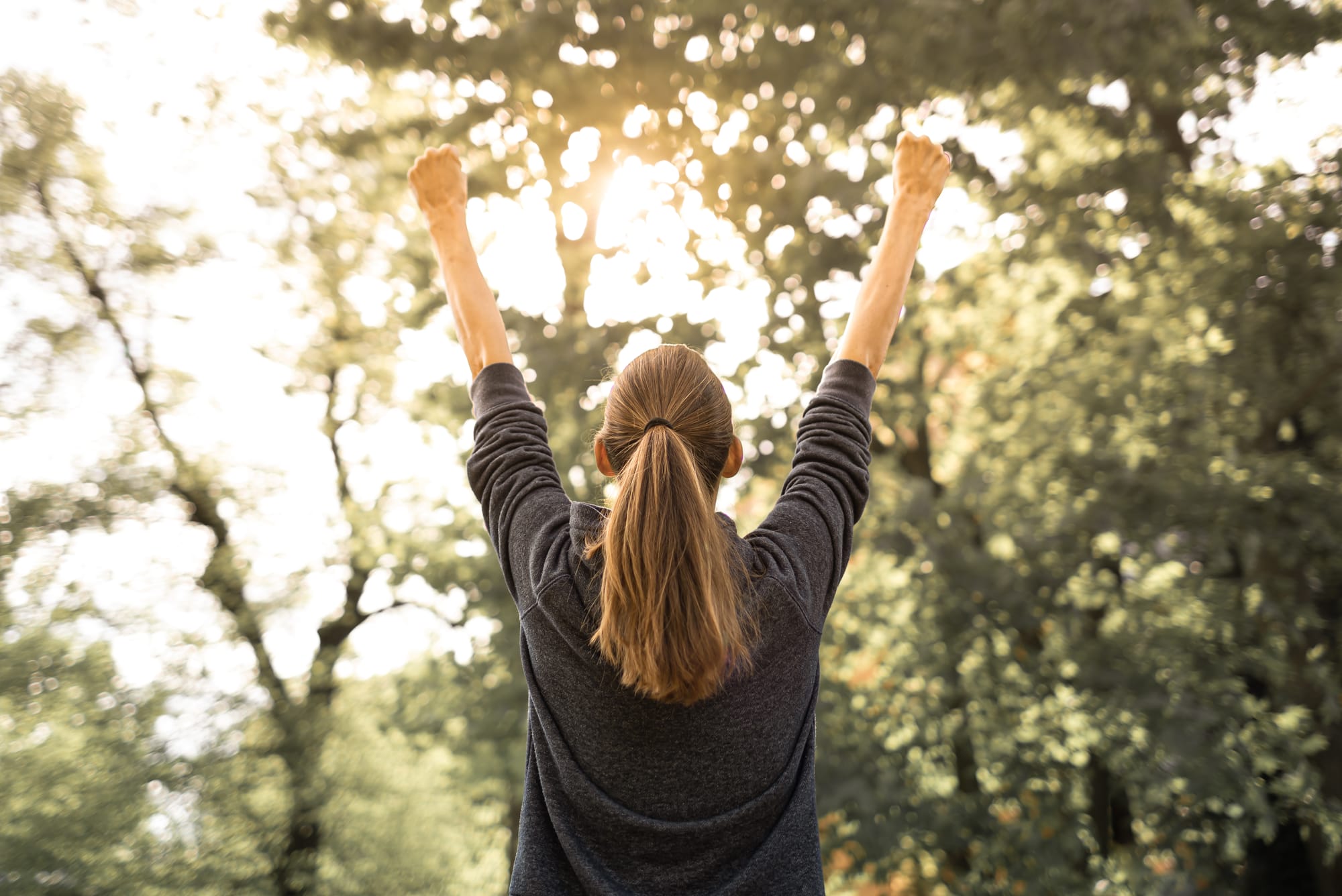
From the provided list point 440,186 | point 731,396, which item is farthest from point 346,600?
point 440,186

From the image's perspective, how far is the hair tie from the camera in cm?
136

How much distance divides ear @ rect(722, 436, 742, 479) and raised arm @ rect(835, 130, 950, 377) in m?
0.25

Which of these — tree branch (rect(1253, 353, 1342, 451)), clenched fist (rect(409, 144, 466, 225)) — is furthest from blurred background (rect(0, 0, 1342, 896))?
clenched fist (rect(409, 144, 466, 225))

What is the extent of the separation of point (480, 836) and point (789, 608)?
1358 cm

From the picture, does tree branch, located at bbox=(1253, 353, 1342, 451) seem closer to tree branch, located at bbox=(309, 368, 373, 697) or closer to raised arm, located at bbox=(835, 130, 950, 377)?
raised arm, located at bbox=(835, 130, 950, 377)

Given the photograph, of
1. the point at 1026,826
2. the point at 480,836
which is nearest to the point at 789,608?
the point at 1026,826

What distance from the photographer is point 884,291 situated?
1679 millimetres

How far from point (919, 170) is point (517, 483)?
97 cm

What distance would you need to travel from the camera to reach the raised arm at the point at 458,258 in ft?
5.36

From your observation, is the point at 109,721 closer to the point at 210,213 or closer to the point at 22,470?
the point at 22,470

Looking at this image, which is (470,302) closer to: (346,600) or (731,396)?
(731,396)

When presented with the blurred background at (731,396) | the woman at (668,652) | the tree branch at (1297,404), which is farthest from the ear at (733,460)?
→ the tree branch at (1297,404)

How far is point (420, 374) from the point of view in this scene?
11.1m

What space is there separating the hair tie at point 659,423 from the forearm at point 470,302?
309 mm
